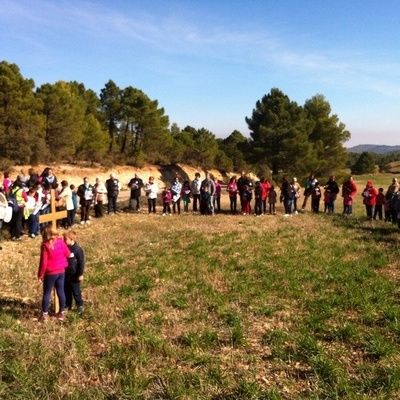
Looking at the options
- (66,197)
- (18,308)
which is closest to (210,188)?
(66,197)

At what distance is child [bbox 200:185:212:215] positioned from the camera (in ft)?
57.5

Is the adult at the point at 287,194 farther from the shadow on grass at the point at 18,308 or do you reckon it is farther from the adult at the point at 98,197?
the shadow on grass at the point at 18,308

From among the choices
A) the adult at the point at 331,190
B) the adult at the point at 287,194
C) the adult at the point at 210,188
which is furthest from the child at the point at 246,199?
the adult at the point at 331,190

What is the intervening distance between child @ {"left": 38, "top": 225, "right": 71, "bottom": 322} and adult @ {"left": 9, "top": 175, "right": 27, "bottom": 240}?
19.9ft

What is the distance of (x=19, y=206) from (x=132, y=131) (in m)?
36.2

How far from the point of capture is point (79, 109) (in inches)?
1431

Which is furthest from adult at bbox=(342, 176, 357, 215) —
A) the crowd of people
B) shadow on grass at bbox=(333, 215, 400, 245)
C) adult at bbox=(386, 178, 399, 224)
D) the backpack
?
the backpack

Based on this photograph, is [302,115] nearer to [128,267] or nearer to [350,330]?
[128,267]

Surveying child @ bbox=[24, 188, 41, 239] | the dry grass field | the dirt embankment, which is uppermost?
the dirt embankment

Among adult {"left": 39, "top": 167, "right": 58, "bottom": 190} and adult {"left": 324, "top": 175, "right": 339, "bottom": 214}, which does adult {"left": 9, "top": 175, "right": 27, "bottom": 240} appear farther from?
adult {"left": 324, "top": 175, "right": 339, "bottom": 214}

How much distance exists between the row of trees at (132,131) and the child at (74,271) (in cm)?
2523

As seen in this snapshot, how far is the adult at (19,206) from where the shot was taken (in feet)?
39.0

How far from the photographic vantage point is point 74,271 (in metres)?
6.88

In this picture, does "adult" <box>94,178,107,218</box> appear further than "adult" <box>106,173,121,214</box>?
No
